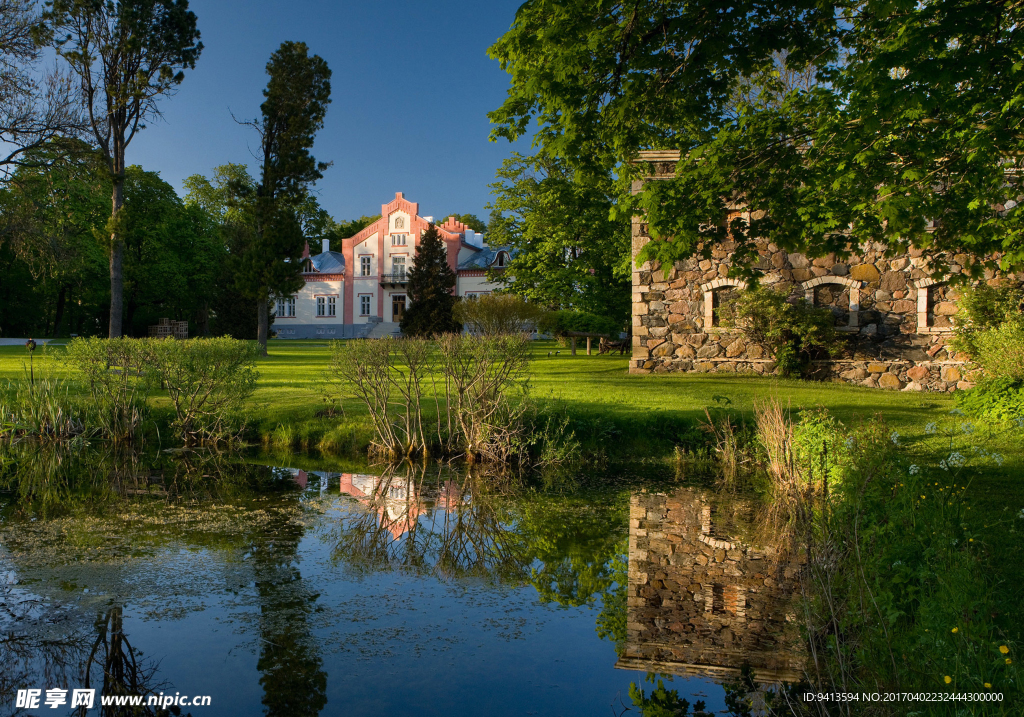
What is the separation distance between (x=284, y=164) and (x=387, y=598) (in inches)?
982

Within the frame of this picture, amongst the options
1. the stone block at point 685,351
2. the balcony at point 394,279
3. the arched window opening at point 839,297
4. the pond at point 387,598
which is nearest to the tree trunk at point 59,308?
the balcony at point 394,279

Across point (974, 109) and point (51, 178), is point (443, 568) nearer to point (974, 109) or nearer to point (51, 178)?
point (974, 109)

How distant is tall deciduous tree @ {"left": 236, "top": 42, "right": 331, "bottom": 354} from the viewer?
27.5m

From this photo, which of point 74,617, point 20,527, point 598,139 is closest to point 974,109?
point 598,139

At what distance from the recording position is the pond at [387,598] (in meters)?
4.42

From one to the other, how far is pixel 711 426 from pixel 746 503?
2055mm

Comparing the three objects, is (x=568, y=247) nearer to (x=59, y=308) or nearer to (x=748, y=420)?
(x=748, y=420)

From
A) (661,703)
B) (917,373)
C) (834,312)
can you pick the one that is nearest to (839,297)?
(834,312)

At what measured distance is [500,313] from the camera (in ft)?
82.7

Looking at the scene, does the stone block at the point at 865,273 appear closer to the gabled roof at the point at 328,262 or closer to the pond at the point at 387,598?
the pond at the point at 387,598

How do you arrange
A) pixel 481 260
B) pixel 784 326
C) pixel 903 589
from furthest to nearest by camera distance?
pixel 481 260
pixel 784 326
pixel 903 589

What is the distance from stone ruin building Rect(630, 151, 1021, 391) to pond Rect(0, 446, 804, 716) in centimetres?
929

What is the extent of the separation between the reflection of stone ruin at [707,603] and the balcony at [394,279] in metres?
46.3

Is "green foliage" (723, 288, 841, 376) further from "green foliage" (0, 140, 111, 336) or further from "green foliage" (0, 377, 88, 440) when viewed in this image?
"green foliage" (0, 140, 111, 336)
